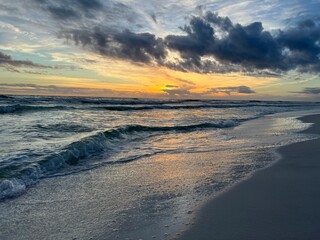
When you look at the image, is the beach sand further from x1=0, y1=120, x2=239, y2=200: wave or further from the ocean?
x1=0, y1=120, x2=239, y2=200: wave

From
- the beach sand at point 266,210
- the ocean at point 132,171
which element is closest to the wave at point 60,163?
the ocean at point 132,171

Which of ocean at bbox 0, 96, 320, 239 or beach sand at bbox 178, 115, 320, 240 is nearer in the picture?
beach sand at bbox 178, 115, 320, 240

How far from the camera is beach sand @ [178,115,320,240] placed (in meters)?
3.50

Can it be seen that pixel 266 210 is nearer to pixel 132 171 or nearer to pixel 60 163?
pixel 132 171

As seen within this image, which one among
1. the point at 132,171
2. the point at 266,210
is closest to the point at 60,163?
the point at 132,171

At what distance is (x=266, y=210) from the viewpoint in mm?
4188

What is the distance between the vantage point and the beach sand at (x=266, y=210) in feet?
11.5

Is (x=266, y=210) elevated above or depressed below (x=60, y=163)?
above

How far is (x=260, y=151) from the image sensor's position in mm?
9211

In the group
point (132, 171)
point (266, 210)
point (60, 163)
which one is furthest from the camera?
point (60, 163)

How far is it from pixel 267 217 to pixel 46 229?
2.76 metres

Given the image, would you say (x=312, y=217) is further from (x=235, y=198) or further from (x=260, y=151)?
(x=260, y=151)

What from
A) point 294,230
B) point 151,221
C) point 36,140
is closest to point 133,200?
point 151,221

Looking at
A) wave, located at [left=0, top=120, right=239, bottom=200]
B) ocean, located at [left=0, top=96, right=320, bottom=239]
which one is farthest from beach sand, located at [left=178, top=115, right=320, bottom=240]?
wave, located at [left=0, top=120, right=239, bottom=200]
